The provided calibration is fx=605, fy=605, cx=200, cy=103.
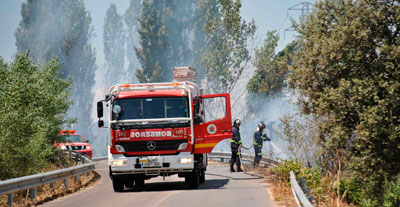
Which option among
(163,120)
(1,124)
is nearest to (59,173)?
(1,124)

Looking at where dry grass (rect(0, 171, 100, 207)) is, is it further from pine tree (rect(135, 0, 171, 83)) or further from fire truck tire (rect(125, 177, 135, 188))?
pine tree (rect(135, 0, 171, 83))

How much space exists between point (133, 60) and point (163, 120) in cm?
6140

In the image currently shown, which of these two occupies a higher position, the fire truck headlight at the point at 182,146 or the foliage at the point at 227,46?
the foliage at the point at 227,46

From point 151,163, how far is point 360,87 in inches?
245

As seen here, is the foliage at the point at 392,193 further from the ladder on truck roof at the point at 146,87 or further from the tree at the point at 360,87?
the ladder on truck roof at the point at 146,87

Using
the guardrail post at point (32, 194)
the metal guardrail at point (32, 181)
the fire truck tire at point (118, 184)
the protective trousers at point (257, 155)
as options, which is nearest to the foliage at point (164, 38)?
the protective trousers at point (257, 155)

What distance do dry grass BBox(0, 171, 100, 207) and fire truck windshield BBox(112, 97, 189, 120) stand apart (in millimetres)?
2556

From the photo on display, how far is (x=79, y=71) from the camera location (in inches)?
2441

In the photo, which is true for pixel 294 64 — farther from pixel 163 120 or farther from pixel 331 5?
pixel 163 120

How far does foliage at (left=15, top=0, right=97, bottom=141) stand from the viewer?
5909 cm

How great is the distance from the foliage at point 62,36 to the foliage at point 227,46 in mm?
16926

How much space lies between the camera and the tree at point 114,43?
72625 mm

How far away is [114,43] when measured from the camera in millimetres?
73625

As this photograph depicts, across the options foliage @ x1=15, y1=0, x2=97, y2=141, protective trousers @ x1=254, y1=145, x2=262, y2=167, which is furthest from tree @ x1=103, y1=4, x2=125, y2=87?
protective trousers @ x1=254, y1=145, x2=262, y2=167
